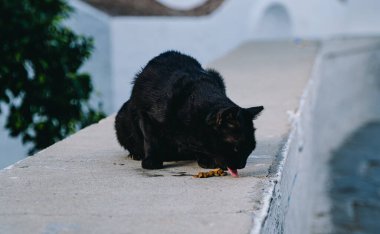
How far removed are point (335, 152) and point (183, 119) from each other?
682 cm

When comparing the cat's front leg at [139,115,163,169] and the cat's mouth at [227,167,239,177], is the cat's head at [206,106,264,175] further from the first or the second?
the cat's front leg at [139,115,163,169]

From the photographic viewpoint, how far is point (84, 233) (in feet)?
8.68

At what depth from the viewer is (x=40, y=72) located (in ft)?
21.1

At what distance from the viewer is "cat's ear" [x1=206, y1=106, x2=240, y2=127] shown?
129 inches

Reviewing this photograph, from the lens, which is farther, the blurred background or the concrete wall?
the blurred background

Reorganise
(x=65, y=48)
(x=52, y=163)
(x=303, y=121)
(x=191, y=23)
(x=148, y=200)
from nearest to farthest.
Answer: (x=148, y=200) < (x=52, y=163) < (x=303, y=121) < (x=65, y=48) < (x=191, y=23)

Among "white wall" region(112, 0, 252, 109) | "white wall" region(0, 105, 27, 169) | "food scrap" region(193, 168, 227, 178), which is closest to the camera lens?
"food scrap" region(193, 168, 227, 178)

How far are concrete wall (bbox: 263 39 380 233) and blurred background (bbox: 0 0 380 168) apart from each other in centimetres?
142

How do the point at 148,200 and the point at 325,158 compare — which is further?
the point at 325,158

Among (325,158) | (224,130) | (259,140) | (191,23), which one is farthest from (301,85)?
(224,130)

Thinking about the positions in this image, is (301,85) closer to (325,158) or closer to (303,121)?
(303,121)

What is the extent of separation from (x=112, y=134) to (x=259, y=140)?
1046 millimetres

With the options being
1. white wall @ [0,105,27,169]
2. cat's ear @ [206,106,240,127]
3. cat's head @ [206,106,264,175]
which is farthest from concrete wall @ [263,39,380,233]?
white wall @ [0,105,27,169]

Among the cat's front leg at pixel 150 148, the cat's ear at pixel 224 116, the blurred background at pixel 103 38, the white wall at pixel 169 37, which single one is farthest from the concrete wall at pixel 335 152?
the white wall at pixel 169 37
